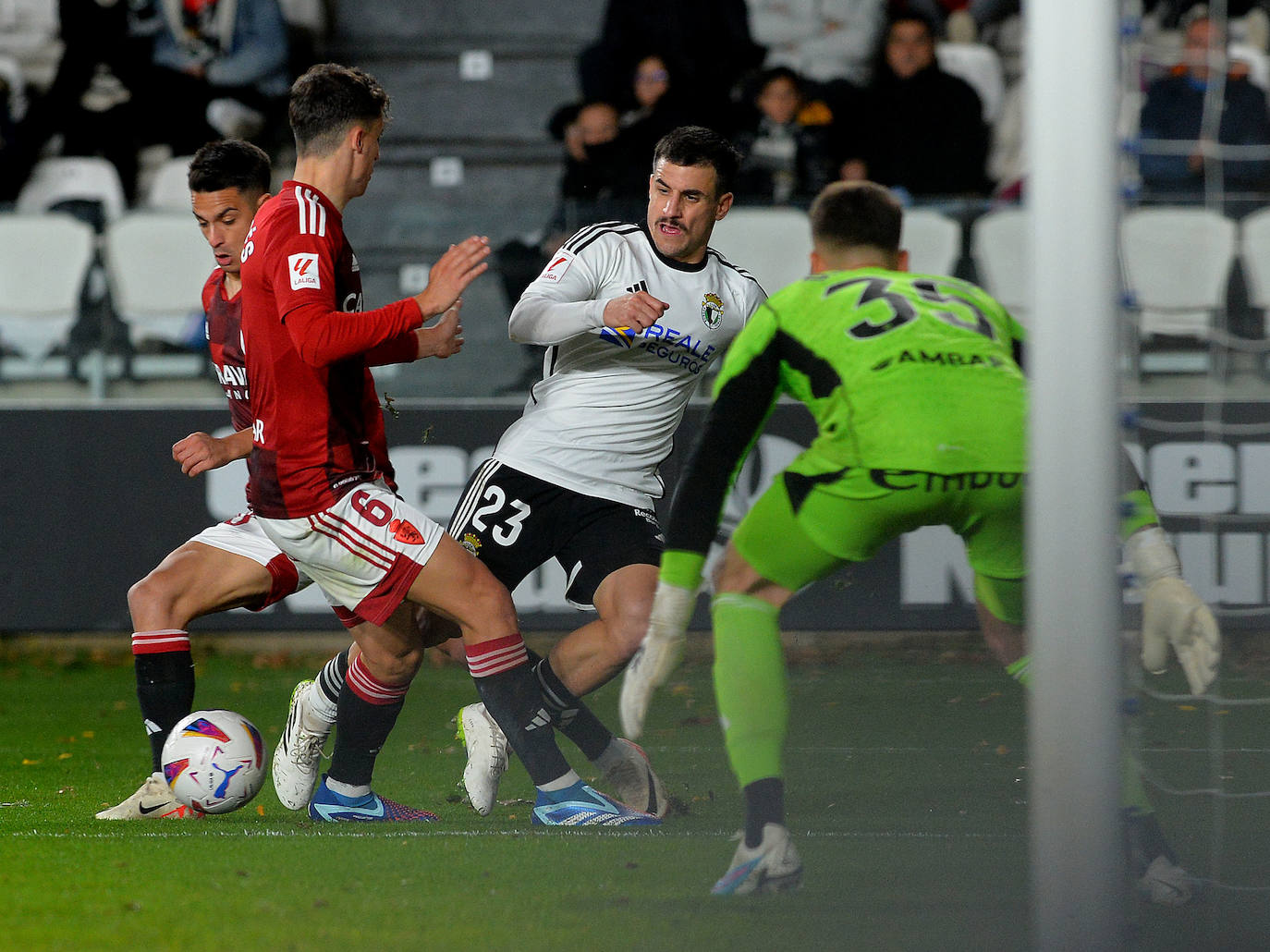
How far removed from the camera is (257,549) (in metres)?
4.62

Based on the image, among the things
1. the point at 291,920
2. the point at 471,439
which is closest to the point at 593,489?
the point at 291,920

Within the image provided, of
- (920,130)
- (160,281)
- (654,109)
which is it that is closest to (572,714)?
(160,281)

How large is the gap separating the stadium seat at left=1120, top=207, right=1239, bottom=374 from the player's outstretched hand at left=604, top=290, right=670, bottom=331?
3.75 metres

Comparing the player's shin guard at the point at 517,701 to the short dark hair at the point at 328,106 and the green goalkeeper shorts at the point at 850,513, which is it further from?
the short dark hair at the point at 328,106

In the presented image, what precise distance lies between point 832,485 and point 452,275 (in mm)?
1094

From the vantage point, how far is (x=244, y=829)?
166 inches

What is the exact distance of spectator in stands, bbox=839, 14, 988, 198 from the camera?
9.02 metres

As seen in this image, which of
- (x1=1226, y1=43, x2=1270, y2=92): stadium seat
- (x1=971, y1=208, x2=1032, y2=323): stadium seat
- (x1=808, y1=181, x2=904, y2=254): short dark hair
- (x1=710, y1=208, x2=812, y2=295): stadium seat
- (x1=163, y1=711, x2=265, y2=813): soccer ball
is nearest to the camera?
(x1=808, y1=181, x2=904, y2=254): short dark hair

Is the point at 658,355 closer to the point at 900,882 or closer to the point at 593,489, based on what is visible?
the point at 593,489

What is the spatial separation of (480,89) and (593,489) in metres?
7.28

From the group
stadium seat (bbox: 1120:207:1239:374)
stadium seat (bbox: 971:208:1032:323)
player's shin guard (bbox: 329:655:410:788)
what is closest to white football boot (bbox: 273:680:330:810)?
player's shin guard (bbox: 329:655:410:788)

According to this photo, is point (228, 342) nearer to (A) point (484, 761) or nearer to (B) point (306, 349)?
(B) point (306, 349)

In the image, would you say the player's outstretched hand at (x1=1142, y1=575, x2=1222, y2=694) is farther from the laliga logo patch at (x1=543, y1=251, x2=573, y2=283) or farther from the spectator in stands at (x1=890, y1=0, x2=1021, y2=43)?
the spectator in stands at (x1=890, y1=0, x2=1021, y2=43)

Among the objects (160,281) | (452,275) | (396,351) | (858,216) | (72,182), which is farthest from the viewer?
(72,182)
